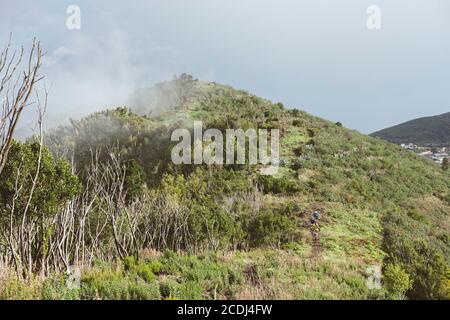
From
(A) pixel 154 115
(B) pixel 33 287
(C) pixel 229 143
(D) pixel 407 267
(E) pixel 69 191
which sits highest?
(A) pixel 154 115

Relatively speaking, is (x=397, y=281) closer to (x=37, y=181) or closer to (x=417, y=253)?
(x=417, y=253)

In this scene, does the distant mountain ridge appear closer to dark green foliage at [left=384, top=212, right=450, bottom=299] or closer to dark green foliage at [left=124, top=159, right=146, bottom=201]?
dark green foliage at [left=384, top=212, right=450, bottom=299]

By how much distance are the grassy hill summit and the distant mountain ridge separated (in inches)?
3464

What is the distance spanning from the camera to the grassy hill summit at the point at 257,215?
9.60 meters

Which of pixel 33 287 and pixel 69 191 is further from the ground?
pixel 69 191

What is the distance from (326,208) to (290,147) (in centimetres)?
1143

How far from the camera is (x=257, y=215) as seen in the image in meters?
19.8

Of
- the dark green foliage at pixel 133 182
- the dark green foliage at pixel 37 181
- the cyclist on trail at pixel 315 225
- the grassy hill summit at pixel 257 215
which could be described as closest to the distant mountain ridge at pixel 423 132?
the grassy hill summit at pixel 257 215

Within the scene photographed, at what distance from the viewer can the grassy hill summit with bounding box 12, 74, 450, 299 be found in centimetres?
960

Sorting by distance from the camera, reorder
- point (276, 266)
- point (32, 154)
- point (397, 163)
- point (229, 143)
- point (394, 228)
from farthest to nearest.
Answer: point (397, 163), point (229, 143), point (394, 228), point (276, 266), point (32, 154)

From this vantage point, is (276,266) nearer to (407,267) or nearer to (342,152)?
(407,267)

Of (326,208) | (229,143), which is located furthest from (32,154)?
(229,143)
